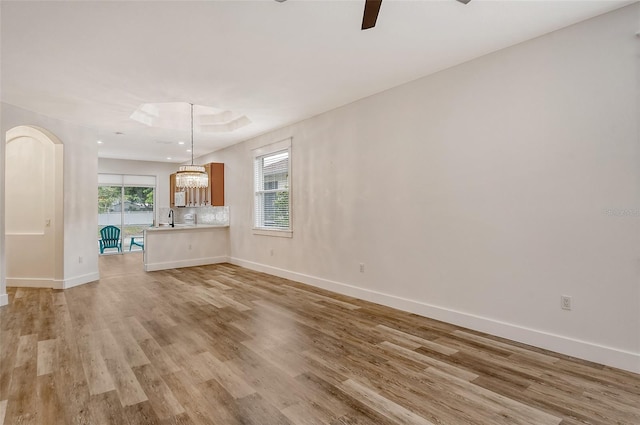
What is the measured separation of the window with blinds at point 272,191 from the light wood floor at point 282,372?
2.33 meters

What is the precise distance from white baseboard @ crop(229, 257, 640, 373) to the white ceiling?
260 cm

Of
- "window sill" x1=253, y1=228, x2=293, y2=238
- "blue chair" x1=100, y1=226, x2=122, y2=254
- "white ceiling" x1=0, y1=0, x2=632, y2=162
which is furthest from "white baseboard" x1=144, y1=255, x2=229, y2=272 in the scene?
"blue chair" x1=100, y1=226, x2=122, y2=254

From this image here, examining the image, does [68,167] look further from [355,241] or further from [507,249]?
[507,249]

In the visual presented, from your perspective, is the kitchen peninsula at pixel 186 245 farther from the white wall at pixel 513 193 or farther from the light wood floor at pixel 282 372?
the white wall at pixel 513 193

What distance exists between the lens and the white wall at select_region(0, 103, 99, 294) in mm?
5414

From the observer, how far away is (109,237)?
9367 mm

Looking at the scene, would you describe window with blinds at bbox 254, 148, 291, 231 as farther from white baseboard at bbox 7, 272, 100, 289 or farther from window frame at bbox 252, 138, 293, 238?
white baseboard at bbox 7, 272, 100, 289

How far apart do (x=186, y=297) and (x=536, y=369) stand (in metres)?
4.16

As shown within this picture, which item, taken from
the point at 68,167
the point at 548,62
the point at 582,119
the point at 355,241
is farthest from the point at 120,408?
the point at 68,167

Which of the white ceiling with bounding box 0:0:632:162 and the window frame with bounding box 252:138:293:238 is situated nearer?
the white ceiling with bounding box 0:0:632:162

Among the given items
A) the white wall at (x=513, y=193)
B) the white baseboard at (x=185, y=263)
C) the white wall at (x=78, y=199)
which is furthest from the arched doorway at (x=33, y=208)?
the white wall at (x=513, y=193)

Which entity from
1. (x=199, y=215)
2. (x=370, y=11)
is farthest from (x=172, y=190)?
(x=370, y=11)

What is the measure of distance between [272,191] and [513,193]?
4291 millimetres

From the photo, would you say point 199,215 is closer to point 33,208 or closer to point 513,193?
point 33,208
